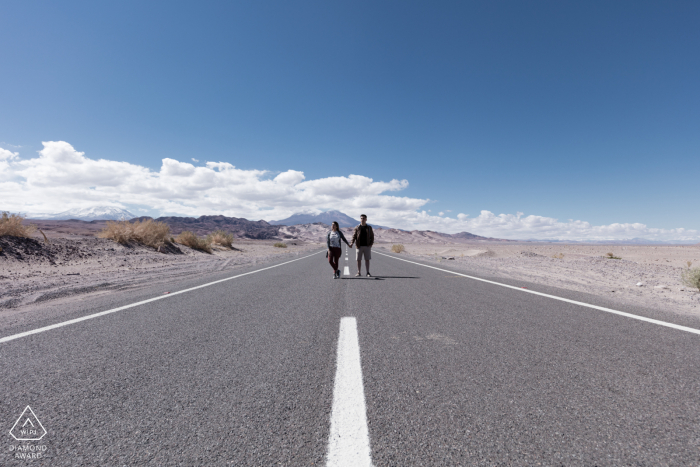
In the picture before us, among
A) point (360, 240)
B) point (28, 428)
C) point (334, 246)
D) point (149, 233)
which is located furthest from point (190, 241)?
point (28, 428)

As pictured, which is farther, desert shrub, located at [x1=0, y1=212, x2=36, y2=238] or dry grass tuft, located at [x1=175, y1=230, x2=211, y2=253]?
dry grass tuft, located at [x1=175, y1=230, x2=211, y2=253]

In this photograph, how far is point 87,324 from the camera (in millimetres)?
3812

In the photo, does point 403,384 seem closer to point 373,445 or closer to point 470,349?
point 373,445

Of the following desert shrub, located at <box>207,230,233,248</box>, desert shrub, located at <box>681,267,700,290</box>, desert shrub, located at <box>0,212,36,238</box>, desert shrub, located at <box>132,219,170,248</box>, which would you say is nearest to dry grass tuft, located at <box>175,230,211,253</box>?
desert shrub, located at <box>132,219,170,248</box>

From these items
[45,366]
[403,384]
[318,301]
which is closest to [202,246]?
[318,301]

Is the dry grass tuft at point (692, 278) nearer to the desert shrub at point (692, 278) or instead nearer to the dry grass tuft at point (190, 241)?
the desert shrub at point (692, 278)

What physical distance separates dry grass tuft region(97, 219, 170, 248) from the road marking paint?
18132 mm

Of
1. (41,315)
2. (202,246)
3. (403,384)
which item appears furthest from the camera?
(202,246)

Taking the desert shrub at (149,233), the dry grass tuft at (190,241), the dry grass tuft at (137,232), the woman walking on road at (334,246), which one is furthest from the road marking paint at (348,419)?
the dry grass tuft at (190,241)

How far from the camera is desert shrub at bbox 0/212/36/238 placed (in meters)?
10.6

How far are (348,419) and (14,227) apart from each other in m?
15.2

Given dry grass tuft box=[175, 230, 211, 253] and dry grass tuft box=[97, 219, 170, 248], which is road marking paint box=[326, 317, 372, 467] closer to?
dry grass tuft box=[97, 219, 170, 248]

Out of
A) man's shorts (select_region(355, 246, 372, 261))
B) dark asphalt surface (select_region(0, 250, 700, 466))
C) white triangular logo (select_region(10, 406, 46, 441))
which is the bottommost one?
white triangular logo (select_region(10, 406, 46, 441))

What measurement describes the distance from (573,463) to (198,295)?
5.95 m
